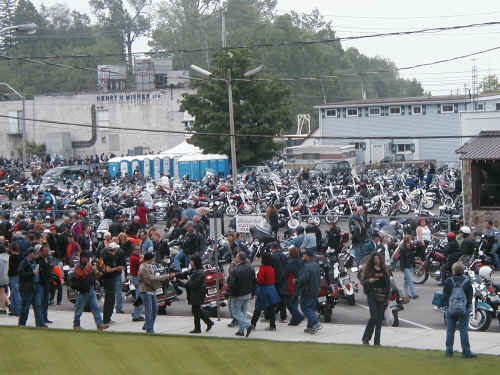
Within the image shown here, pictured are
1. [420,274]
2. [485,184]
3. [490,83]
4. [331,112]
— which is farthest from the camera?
[490,83]

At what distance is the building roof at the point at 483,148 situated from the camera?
87.7 ft

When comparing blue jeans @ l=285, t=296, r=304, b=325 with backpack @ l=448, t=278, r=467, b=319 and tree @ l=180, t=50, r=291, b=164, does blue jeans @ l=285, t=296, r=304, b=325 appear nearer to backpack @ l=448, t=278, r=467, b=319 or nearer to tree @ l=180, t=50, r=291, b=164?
backpack @ l=448, t=278, r=467, b=319

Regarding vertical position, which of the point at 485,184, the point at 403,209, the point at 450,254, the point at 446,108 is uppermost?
the point at 446,108

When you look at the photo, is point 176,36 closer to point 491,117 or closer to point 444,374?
point 491,117

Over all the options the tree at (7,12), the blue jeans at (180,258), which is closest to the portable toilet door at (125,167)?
the blue jeans at (180,258)

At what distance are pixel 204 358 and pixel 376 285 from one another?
3031 mm

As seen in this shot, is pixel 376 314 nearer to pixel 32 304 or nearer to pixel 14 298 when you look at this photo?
pixel 32 304

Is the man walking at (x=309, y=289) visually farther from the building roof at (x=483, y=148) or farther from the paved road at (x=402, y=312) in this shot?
the building roof at (x=483, y=148)

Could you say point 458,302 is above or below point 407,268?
above

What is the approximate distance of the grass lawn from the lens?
35.6 feet

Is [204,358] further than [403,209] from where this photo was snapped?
No

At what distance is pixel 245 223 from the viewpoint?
2147 cm

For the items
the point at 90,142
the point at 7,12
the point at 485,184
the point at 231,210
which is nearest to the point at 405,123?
the point at 90,142

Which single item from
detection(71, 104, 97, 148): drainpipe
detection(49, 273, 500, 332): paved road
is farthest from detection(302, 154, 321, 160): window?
detection(49, 273, 500, 332): paved road
